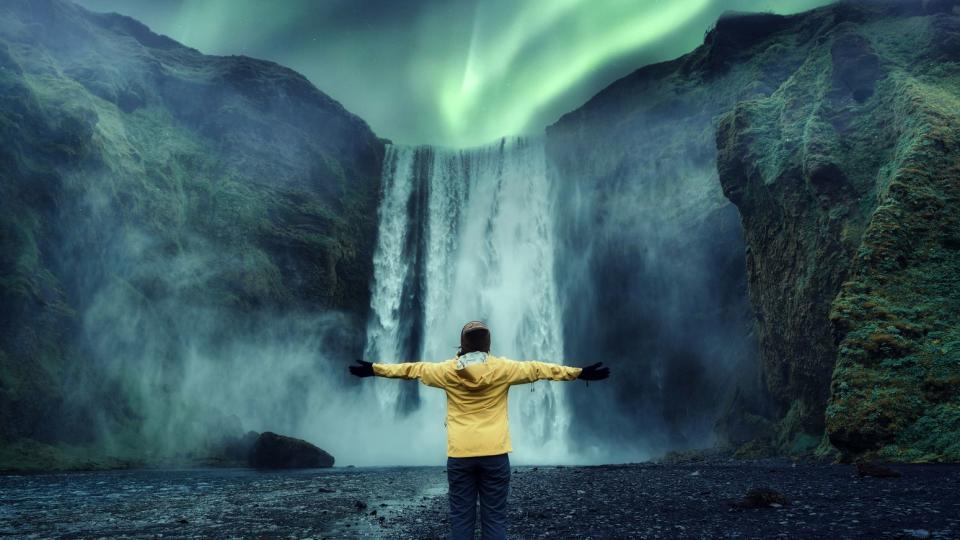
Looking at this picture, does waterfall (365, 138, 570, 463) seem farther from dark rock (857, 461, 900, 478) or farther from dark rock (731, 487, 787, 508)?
dark rock (731, 487, 787, 508)

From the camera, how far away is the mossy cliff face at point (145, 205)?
28469 millimetres

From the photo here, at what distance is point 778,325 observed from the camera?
80.5 feet

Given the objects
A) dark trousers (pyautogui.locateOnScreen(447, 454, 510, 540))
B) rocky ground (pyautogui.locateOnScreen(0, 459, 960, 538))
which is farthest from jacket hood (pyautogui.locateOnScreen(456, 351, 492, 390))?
rocky ground (pyautogui.locateOnScreen(0, 459, 960, 538))

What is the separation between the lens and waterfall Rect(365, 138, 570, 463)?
42.8 meters

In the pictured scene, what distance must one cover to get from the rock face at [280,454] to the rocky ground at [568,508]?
1163cm

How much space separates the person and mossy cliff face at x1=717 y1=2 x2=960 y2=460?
12253mm

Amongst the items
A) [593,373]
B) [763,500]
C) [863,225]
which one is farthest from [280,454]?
[863,225]

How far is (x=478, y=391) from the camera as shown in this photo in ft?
18.4

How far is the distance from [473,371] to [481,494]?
3.97 ft

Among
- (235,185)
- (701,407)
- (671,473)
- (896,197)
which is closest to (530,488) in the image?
(671,473)

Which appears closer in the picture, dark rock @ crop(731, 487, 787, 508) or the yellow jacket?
the yellow jacket

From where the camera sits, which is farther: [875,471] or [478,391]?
[875,471]

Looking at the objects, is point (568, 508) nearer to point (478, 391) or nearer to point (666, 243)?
point (478, 391)

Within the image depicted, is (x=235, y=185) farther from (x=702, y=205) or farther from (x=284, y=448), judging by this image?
(x=702, y=205)
